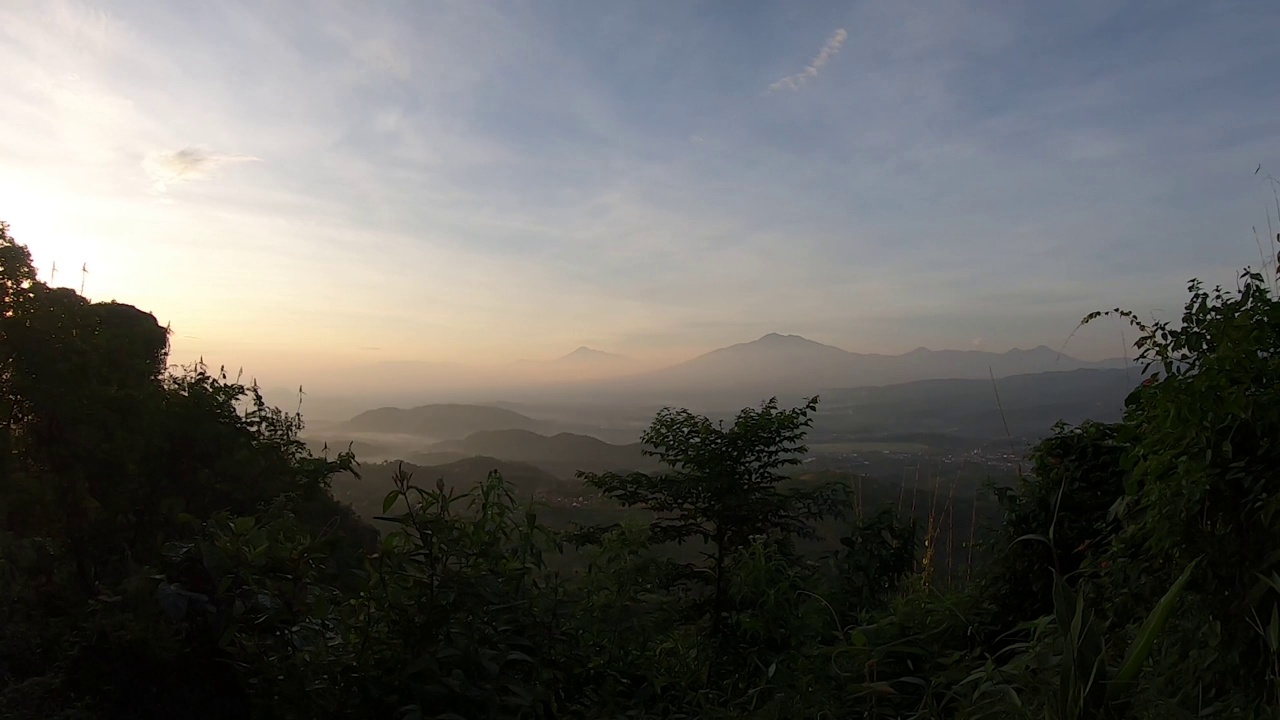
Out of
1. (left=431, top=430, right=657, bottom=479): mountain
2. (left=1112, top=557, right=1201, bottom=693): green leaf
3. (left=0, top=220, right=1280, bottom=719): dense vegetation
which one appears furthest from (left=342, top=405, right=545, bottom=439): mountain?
(left=1112, top=557, right=1201, bottom=693): green leaf

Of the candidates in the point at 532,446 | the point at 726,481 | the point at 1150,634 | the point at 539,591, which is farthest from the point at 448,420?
the point at 1150,634

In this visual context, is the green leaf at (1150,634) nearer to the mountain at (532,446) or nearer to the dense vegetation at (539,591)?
the dense vegetation at (539,591)

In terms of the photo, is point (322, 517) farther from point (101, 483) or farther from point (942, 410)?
point (942, 410)

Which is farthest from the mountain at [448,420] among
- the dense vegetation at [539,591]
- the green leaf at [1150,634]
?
the green leaf at [1150,634]

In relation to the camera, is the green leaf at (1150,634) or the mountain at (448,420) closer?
the green leaf at (1150,634)

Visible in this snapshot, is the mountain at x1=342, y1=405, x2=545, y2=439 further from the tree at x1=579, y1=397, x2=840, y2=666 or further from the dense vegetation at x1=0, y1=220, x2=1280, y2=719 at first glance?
the dense vegetation at x1=0, y1=220, x2=1280, y2=719

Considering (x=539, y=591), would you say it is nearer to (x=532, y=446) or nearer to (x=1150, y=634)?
(x=1150, y=634)
